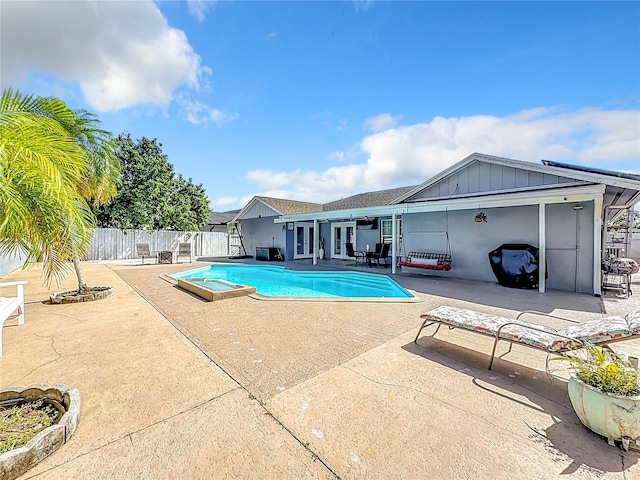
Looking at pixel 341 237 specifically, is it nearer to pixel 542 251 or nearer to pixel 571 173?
pixel 542 251

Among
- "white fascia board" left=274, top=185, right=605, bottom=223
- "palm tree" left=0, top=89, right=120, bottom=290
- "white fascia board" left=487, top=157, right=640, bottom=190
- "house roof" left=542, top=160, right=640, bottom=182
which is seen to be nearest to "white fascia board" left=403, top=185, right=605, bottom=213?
"white fascia board" left=274, top=185, right=605, bottom=223

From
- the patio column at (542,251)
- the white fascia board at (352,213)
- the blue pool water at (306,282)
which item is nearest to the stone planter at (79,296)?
the blue pool water at (306,282)

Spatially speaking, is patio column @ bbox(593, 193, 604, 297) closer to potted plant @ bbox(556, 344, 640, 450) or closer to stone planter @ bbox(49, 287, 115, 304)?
potted plant @ bbox(556, 344, 640, 450)

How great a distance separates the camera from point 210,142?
1525 centimetres

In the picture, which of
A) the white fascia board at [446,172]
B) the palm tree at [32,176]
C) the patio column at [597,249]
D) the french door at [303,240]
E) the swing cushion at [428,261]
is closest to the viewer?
the palm tree at [32,176]

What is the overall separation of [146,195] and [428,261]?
61.0 feet

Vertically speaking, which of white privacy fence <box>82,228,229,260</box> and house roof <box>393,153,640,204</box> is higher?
house roof <box>393,153,640,204</box>

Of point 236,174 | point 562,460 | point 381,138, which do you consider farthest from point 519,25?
point 236,174

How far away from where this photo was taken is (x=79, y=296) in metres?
6.98

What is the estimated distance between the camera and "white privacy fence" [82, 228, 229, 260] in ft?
59.4

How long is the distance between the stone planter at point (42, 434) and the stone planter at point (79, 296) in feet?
17.3

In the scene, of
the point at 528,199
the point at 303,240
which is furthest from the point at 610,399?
the point at 303,240

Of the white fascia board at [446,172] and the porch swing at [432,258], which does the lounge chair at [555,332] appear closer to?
the porch swing at [432,258]

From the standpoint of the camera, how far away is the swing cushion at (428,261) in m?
10.4
